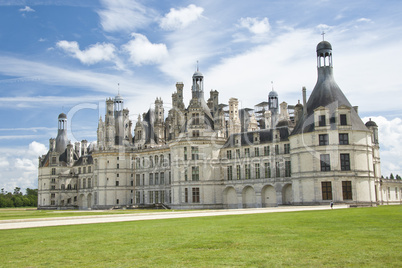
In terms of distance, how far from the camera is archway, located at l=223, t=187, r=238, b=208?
66938 millimetres

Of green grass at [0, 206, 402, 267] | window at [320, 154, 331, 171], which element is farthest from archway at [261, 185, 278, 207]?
green grass at [0, 206, 402, 267]

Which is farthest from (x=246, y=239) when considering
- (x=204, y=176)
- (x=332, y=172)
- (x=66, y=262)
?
(x=204, y=176)

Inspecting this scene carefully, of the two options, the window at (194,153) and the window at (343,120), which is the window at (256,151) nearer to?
the window at (194,153)

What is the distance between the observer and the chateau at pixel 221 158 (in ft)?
172

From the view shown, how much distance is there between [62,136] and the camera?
10650cm

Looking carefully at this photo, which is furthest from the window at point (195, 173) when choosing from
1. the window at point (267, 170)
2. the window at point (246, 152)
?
the window at point (267, 170)

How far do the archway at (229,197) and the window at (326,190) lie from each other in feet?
58.3

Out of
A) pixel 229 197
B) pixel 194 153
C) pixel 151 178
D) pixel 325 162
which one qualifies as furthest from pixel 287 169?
pixel 151 178

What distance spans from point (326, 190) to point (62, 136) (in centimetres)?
7459

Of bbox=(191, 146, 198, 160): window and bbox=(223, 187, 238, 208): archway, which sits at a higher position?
bbox=(191, 146, 198, 160): window

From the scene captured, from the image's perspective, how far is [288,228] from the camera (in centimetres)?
1934

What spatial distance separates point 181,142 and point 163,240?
169 feet

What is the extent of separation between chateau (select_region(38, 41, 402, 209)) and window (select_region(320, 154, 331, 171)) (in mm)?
120

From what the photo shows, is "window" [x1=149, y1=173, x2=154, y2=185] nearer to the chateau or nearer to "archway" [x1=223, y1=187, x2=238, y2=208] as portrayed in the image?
the chateau
